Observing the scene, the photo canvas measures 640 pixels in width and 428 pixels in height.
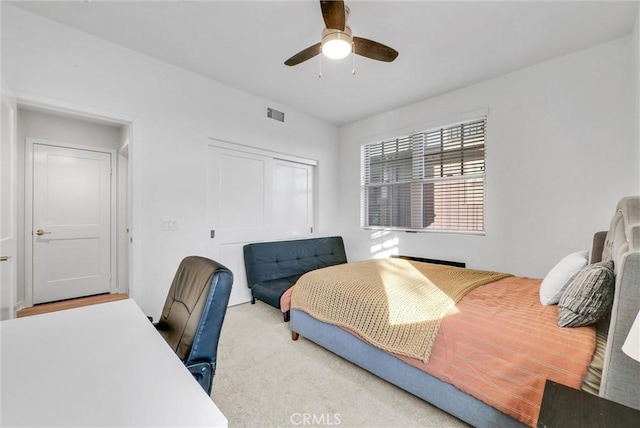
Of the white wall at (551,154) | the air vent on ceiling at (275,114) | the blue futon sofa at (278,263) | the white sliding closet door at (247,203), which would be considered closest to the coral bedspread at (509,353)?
the white wall at (551,154)

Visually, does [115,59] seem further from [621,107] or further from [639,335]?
[621,107]

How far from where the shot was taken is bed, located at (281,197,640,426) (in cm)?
100

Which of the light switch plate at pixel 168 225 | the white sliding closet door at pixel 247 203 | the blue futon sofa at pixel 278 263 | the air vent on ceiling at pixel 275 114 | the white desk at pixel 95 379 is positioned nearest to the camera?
the white desk at pixel 95 379

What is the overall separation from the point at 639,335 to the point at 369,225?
3719 mm

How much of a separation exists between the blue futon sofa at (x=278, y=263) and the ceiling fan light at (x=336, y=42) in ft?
7.43

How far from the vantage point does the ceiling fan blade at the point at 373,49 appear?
1.99 meters

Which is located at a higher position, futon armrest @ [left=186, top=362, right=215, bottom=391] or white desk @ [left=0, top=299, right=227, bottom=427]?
white desk @ [left=0, top=299, right=227, bottom=427]

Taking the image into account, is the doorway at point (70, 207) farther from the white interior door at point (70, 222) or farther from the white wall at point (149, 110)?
the white wall at point (149, 110)

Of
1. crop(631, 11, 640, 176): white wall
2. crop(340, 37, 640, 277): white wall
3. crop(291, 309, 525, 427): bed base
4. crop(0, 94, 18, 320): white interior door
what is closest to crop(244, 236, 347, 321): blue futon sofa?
crop(291, 309, 525, 427): bed base

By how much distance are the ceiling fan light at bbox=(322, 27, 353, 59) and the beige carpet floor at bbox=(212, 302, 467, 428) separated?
231 centimetres

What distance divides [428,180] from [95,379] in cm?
372

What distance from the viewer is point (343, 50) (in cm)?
193

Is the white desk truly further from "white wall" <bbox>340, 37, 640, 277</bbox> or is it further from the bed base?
"white wall" <bbox>340, 37, 640, 277</bbox>

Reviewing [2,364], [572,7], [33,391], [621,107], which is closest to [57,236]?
[2,364]
